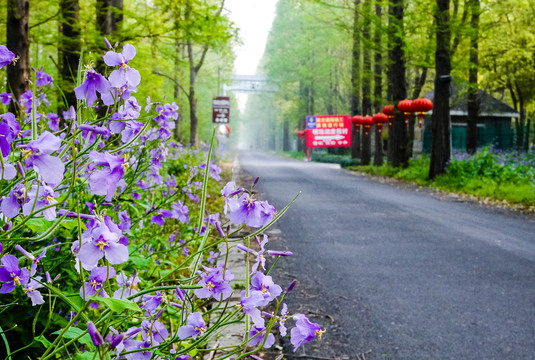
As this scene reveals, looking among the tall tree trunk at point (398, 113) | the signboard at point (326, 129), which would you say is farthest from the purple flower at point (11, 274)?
the signboard at point (326, 129)

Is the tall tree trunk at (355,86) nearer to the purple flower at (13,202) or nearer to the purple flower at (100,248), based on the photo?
the purple flower at (13,202)

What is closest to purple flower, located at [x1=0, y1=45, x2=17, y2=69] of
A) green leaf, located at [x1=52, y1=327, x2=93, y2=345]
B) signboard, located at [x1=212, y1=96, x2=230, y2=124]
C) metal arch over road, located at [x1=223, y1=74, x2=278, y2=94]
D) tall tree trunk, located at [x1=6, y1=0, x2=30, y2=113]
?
green leaf, located at [x1=52, y1=327, x2=93, y2=345]

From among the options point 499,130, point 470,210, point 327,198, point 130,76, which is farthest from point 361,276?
point 499,130

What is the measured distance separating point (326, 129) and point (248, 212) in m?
31.9

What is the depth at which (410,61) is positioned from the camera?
23.3 m

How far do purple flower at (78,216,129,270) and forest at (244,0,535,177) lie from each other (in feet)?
44.7

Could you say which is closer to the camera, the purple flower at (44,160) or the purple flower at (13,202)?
the purple flower at (44,160)

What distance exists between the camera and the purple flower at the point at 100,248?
1016 millimetres

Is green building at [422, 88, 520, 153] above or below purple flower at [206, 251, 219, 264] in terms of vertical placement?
above

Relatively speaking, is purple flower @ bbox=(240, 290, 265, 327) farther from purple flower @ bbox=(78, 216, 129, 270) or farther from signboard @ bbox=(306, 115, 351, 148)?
signboard @ bbox=(306, 115, 351, 148)

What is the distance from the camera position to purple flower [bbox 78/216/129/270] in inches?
40.0

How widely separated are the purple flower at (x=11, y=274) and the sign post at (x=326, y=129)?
31464 mm

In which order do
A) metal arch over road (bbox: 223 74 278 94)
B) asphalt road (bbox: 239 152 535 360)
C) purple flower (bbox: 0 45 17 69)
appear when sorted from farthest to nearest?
metal arch over road (bbox: 223 74 278 94), asphalt road (bbox: 239 152 535 360), purple flower (bbox: 0 45 17 69)

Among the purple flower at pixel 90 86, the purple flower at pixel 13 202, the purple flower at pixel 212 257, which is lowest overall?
the purple flower at pixel 212 257
